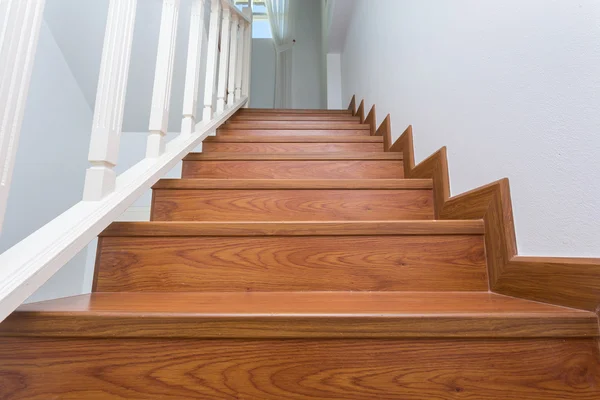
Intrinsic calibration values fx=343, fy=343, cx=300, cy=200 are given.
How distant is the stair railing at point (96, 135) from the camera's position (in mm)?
529

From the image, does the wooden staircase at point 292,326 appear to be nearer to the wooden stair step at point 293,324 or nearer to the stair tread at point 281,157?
the wooden stair step at point 293,324

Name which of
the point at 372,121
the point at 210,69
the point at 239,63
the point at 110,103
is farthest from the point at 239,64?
the point at 110,103

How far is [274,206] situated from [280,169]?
351mm

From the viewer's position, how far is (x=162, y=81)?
1.08m

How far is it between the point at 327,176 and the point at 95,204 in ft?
2.81

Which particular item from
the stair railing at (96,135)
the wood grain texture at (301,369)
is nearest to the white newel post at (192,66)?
the stair railing at (96,135)

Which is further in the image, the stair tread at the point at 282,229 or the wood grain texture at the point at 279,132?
the wood grain texture at the point at 279,132

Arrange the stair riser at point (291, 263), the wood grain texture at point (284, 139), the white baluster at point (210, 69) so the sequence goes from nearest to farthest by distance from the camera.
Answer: the stair riser at point (291, 263) < the white baluster at point (210, 69) < the wood grain texture at point (284, 139)

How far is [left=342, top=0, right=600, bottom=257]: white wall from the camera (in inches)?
22.0

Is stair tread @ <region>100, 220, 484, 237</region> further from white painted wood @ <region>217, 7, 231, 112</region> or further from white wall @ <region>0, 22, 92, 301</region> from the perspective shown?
white wall @ <region>0, 22, 92, 301</region>

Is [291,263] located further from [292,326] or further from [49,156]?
[49,156]

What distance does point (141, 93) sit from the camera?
8.87ft

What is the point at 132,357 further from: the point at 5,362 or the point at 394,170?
the point at 394,170

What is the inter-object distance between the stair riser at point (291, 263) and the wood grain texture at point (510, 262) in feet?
0.19
